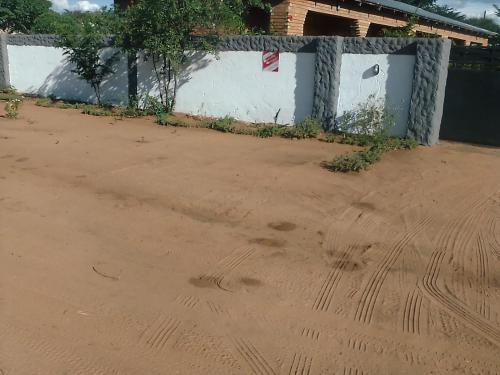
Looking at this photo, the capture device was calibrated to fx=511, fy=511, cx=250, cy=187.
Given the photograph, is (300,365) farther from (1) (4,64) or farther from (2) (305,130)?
(1) (4,64)

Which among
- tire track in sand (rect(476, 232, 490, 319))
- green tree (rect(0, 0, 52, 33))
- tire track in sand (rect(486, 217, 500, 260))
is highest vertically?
green tree (rect(0, 0, 52, 33))

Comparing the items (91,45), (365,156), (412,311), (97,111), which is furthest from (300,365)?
(91,45)

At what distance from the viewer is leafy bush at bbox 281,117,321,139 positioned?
10.7 meters

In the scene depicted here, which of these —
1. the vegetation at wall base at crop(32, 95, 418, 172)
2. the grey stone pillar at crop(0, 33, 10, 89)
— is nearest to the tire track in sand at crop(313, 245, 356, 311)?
the vegetation at wall base at crop(32, 95, 418, 172)

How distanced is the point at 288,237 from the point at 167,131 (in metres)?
6.72

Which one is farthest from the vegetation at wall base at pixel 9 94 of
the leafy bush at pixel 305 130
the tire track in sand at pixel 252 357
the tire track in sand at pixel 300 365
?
the tire track in sand at pixel 300 365

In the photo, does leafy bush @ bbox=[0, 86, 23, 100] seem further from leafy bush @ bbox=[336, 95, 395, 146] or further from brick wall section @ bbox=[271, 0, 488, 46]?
leafy bush @ bbox=[336, 95, 395, 146]

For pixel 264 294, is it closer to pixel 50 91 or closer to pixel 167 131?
pixel 167 131

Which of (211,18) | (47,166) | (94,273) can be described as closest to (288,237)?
(94,273)

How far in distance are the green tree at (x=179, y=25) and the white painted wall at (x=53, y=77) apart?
6.33 feet

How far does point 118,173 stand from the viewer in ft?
24.4

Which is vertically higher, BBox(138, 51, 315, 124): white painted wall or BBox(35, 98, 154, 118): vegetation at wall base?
BBox(138, 51, 315, 124): white painted wall

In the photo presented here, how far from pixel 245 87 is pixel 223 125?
4.15 feet

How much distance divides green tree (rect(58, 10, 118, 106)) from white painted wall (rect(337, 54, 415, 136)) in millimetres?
6803
